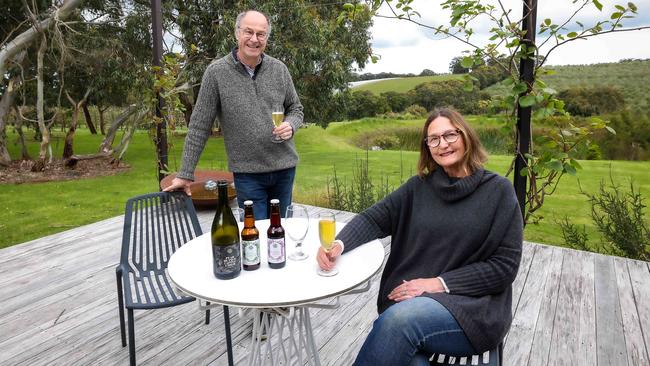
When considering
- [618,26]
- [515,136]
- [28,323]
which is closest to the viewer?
[28,323]

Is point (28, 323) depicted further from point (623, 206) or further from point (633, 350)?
point (623, 206)

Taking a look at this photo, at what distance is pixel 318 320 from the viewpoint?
2.22m

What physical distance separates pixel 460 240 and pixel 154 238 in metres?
1.46

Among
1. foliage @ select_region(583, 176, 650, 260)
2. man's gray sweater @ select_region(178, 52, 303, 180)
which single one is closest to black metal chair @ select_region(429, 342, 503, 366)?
man's gray sweater @ select_region(178, 52, 303, 180)

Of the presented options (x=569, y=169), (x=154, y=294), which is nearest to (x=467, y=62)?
(x=569, y=169)

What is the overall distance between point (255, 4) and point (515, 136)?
4255 mm

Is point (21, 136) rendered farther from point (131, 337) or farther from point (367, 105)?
point (131, 337)

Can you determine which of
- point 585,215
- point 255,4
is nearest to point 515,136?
point 585,215

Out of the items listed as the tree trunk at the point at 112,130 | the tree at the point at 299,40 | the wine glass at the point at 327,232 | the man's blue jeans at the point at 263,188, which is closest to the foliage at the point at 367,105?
the tree at the point at 299,40

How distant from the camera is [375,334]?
3.97ft

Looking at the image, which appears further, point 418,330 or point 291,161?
point 291,161

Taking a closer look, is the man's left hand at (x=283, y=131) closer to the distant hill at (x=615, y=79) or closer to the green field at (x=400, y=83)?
the distant hill at (x=615, y=79)

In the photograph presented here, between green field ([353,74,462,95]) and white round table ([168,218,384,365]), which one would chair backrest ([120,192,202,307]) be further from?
green field ([353,74,462,95])

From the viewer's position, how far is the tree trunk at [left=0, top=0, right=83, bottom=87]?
6.34 meters
